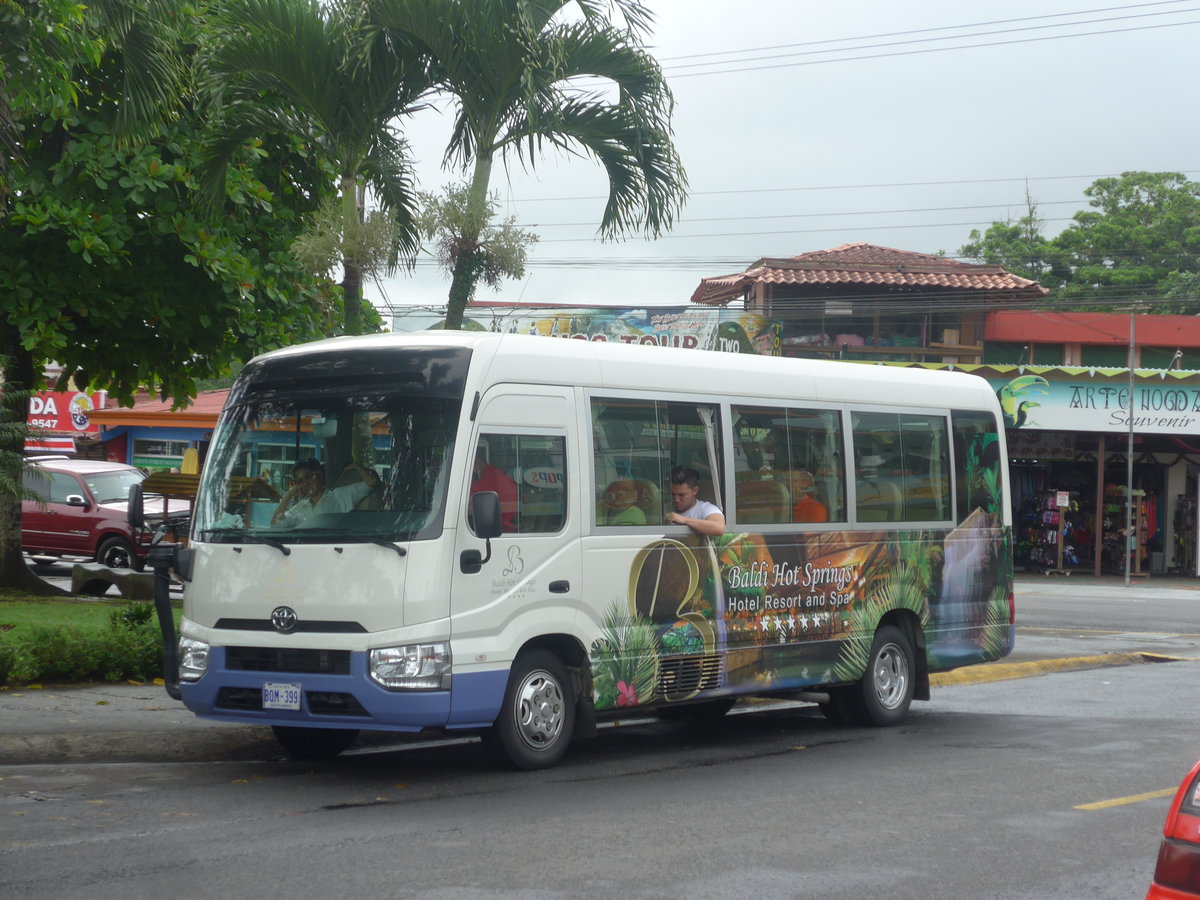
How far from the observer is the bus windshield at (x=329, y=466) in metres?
8.72

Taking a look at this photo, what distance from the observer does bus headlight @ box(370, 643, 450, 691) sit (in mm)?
8414

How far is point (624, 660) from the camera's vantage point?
379 inches

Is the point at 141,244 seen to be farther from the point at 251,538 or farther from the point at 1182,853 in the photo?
the point at 1182,853

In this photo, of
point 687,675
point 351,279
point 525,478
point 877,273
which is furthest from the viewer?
point 877,273

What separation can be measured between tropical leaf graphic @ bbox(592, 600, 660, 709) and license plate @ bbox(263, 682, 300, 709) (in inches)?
75.9

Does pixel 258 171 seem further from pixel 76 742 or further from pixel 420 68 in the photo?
pixel 76 742

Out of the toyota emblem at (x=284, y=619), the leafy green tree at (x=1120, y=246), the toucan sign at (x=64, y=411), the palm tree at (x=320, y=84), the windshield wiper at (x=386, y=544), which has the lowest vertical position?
the toyota emblem at (x=284, y=619)

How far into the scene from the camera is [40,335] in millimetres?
16188

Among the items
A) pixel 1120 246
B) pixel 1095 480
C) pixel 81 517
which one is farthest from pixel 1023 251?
pixel 81 517

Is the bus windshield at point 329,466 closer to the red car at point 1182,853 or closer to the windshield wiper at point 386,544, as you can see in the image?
the windshield wiper at point 386,544

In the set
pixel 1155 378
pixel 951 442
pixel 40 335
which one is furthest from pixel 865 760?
pixel 1155 378

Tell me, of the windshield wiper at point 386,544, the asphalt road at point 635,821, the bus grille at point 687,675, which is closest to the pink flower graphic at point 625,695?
the bus grille at point 687,675

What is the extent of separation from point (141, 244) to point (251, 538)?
8.95 metres

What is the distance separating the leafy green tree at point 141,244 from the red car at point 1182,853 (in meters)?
12.1
